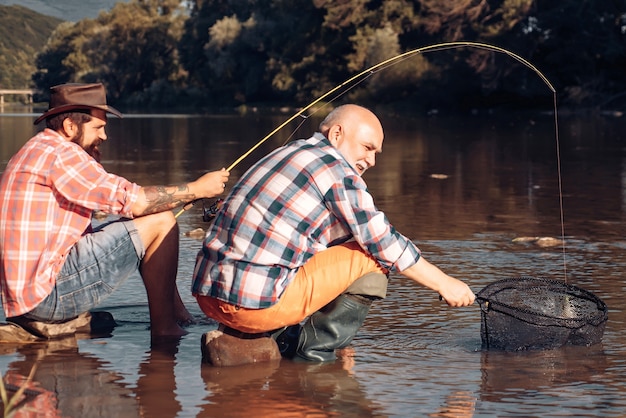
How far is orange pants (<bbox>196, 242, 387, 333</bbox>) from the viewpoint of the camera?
491 cm

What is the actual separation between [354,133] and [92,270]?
1320 mm

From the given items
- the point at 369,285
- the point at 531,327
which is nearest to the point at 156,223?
the point at 369,285

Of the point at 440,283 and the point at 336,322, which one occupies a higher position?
the point at 440,283

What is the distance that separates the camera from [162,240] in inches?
220

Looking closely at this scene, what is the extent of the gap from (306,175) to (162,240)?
40.6 inches

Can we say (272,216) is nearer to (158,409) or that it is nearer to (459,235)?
(158,409)

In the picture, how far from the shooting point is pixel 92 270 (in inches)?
211

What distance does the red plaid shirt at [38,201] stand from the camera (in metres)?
5.10

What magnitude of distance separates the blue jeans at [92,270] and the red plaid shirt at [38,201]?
0.40 feet

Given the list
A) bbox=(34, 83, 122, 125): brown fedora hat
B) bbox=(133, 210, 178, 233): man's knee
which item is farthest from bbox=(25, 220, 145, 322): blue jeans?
bbox=(34, 83, 122, 125): brown fedora hat

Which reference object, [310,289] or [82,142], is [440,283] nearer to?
[310,289]

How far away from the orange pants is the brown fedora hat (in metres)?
0.99

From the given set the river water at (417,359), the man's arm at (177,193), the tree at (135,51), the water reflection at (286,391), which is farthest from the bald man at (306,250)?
the tree at (135,51)

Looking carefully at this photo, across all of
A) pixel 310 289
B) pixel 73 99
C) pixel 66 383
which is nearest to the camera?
pixel 66 383
